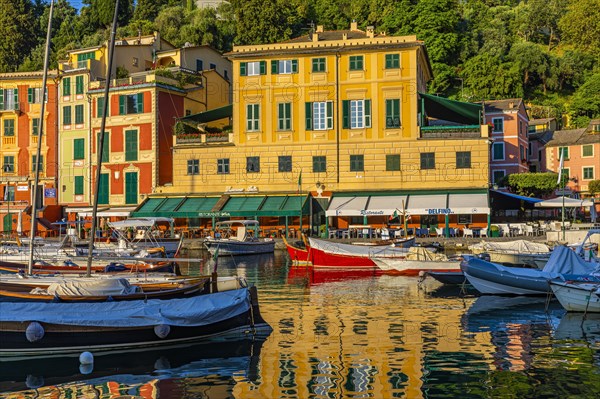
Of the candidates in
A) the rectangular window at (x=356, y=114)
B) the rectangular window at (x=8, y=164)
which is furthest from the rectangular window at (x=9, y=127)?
the rectangular window at (x=356, y=114)

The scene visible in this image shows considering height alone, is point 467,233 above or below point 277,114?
below

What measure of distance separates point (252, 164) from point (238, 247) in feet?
32.2

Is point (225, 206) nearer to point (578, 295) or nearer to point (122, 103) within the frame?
point (122, 103)

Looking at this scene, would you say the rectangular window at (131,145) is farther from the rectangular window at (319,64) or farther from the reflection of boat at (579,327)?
the reflection of boat at (579,327)

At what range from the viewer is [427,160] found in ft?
184

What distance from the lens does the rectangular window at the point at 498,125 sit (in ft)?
237

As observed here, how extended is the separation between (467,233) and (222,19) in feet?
229

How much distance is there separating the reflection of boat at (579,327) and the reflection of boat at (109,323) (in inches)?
358

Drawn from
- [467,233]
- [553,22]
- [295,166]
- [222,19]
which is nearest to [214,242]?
[295,166]

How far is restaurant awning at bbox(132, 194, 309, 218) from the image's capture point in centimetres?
5603

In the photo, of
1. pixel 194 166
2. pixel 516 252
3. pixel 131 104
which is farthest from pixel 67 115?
pixel 516 252

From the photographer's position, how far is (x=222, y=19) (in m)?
113

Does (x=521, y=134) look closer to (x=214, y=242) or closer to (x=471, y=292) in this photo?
(x=214, y=242)

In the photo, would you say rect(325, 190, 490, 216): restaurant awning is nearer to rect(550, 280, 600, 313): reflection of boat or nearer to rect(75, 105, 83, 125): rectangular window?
rect(75, 105, 83, 125): rectangular window
